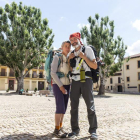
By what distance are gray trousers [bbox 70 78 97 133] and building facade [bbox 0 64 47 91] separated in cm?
4850

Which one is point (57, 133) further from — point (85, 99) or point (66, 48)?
point (66, 48)

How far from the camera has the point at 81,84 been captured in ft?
10.7

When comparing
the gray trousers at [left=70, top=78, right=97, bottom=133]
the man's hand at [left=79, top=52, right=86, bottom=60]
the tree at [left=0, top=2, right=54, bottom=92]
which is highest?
the tree at [left=0, top=2, right=54, bottom=92]

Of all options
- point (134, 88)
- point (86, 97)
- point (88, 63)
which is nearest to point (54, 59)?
point (88, 63)

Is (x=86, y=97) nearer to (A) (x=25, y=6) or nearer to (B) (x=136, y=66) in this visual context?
(A) (x=25, y=6)

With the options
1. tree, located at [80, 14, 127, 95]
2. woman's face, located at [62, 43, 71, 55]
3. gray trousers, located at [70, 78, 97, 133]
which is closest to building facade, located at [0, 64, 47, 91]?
tree, located at [80, 14, 127, 95]

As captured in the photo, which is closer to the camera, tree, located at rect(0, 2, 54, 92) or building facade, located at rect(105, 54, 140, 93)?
tree, located at rect(0, 2, 54, 92)

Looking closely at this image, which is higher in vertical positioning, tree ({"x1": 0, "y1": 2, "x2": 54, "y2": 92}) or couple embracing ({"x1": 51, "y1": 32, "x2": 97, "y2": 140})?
tree ({"x1": 0, "y1": 2, "x2": 54, "y2": 92})

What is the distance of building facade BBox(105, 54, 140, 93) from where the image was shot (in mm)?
43625

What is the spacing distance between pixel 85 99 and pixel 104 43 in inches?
878

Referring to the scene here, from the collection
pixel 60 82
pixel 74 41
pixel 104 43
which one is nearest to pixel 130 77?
pixel 104 43

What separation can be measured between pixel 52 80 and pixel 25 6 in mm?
25802

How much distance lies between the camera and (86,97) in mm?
3229

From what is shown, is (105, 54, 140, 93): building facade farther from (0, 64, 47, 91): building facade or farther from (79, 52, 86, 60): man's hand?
(79, 52, 86, 60): man's hand
